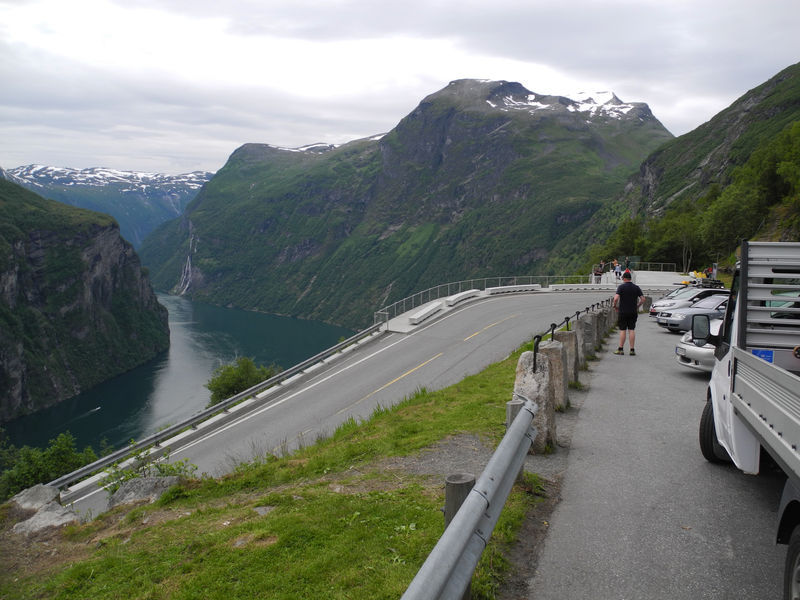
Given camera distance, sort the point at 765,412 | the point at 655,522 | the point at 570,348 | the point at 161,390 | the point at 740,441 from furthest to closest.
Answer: the point at 161,390 < the point at 570,348 < the point at 655,522 < the point at 740,441 < the point at 765,412

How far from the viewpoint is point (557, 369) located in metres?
8.20

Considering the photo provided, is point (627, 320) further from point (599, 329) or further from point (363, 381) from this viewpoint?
point (363, 381)

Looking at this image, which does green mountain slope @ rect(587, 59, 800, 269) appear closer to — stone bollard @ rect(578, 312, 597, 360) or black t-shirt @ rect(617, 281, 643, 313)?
black t-shirt @ rect(617, 281, 643, 313)

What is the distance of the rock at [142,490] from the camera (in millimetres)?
8188

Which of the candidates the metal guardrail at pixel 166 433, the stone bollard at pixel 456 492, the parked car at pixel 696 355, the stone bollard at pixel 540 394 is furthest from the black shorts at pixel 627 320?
the stone bollard at pixel 456 492

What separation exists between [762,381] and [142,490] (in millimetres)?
7864

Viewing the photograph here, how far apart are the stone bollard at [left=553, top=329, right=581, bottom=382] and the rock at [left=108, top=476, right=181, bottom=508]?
20.9 feet

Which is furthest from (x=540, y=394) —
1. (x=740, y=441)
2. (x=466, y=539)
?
(x=466, y=539)

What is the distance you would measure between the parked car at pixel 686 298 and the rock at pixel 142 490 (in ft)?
61.1

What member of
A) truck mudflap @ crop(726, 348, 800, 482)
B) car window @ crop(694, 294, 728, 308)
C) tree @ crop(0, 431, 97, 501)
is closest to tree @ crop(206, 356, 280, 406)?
tree @ crop(0, 431, 97, 501)

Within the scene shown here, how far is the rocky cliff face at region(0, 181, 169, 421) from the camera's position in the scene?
12475cm

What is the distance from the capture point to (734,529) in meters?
4.97

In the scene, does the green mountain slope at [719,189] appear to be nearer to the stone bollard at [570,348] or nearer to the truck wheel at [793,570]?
the stone bollard at [570,348]

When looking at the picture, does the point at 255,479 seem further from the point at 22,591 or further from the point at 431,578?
the point at 431,578
